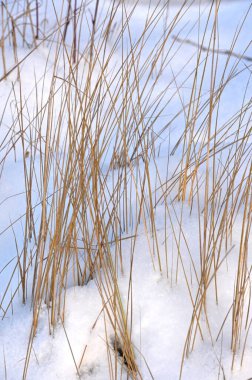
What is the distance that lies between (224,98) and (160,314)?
136 centimetres

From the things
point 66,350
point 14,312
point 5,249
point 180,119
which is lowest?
point 66,350

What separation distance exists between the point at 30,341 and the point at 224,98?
150 cm

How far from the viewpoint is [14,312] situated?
1.46m

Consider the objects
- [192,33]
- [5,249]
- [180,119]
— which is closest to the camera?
[5,249]

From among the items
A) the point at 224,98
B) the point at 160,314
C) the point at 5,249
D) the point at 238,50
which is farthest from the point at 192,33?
the point at 160,314

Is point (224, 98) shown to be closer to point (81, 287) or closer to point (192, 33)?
point (192, 33)

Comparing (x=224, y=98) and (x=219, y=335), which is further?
(x=224, y=98)

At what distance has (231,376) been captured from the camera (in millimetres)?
1288

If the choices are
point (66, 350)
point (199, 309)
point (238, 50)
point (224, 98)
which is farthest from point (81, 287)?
point (238, 50)

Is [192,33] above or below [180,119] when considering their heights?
above

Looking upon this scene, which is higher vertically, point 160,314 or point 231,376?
point 160,314

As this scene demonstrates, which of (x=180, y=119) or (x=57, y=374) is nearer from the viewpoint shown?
(x=57, y=374)

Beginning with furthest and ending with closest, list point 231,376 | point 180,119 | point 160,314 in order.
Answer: point 180,119 → point 160,314 → point 231,376

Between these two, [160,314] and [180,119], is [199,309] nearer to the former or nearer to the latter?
[160,314]
